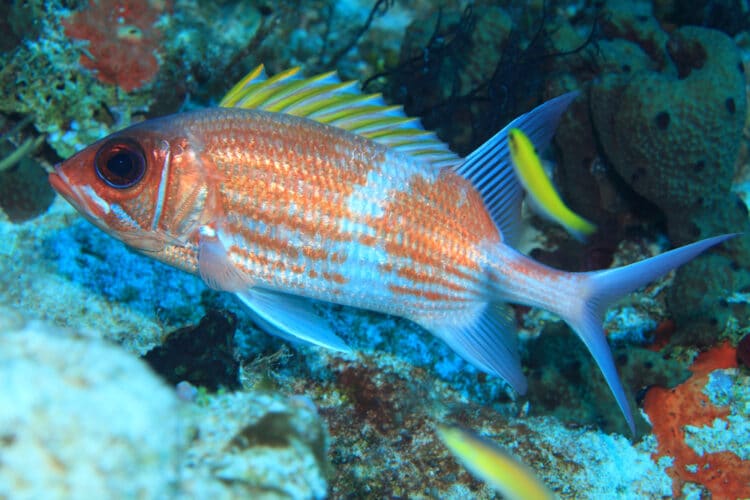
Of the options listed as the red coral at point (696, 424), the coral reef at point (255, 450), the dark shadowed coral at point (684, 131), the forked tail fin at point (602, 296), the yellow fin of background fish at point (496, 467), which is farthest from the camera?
the dark shadowed coral at point (684, 131)

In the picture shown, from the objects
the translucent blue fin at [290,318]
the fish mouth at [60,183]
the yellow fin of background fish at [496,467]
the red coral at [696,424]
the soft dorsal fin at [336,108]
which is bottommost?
the red coral at [696,424]

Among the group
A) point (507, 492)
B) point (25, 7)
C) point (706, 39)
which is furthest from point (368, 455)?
point (25, 7)

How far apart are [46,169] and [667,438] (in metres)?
5.21

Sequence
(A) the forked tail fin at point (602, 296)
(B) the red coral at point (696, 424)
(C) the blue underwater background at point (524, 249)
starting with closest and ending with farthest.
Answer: (A) the forked tail fin at point (602, 296) < (C) the blue underwater background at point (524, 249) < (B) the red coral at point (696, 424)

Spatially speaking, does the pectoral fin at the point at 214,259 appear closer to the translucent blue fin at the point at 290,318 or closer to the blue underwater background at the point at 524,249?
the translucent blue fin at the point at 290,318

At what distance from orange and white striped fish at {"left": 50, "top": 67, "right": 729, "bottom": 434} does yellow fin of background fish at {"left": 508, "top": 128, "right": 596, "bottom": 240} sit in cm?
25

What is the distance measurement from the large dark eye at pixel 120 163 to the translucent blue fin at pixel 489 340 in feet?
5.65

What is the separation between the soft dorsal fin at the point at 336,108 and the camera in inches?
105

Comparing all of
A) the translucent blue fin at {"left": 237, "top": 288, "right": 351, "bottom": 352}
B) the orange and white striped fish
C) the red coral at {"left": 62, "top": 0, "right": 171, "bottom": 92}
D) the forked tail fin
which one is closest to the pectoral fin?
the orange and white striped fish

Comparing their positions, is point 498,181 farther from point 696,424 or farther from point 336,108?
point 696,424

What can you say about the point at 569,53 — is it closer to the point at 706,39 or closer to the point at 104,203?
the point at 706,39

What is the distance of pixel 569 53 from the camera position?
4.10m

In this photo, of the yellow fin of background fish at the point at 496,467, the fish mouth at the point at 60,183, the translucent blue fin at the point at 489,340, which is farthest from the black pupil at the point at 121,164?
the yellow fin of background fish at the point at 496,467

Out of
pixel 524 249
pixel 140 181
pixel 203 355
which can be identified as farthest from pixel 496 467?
pixel 524 249
